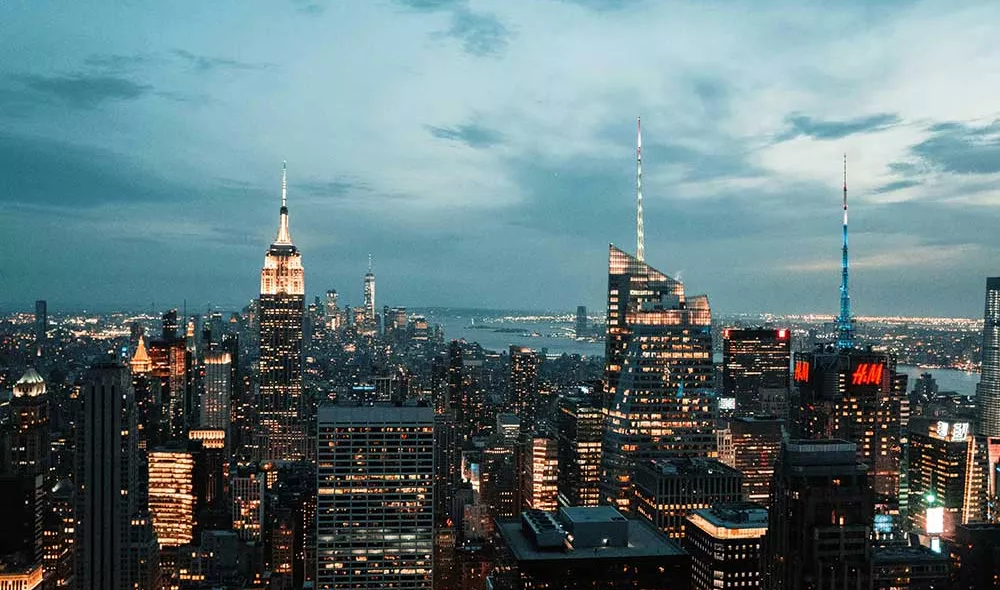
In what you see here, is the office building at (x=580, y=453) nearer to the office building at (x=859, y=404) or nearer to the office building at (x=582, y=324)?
the office building at (x=859, y=404)

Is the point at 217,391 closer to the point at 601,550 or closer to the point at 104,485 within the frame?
the point at 104,485

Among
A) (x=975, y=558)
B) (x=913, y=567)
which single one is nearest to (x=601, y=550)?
(x=913, y=567)

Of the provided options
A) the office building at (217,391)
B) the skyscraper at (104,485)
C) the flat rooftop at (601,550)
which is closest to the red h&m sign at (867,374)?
the flat rooftop at (601,550)

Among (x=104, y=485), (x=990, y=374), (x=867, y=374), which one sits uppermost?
(x=990, y=374)

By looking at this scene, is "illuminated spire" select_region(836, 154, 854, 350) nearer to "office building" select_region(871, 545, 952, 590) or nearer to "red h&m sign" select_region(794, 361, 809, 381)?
"red h&m sign" select_region(794, 361, 809, 381)

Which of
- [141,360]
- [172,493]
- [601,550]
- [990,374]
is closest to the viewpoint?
[601,550]
